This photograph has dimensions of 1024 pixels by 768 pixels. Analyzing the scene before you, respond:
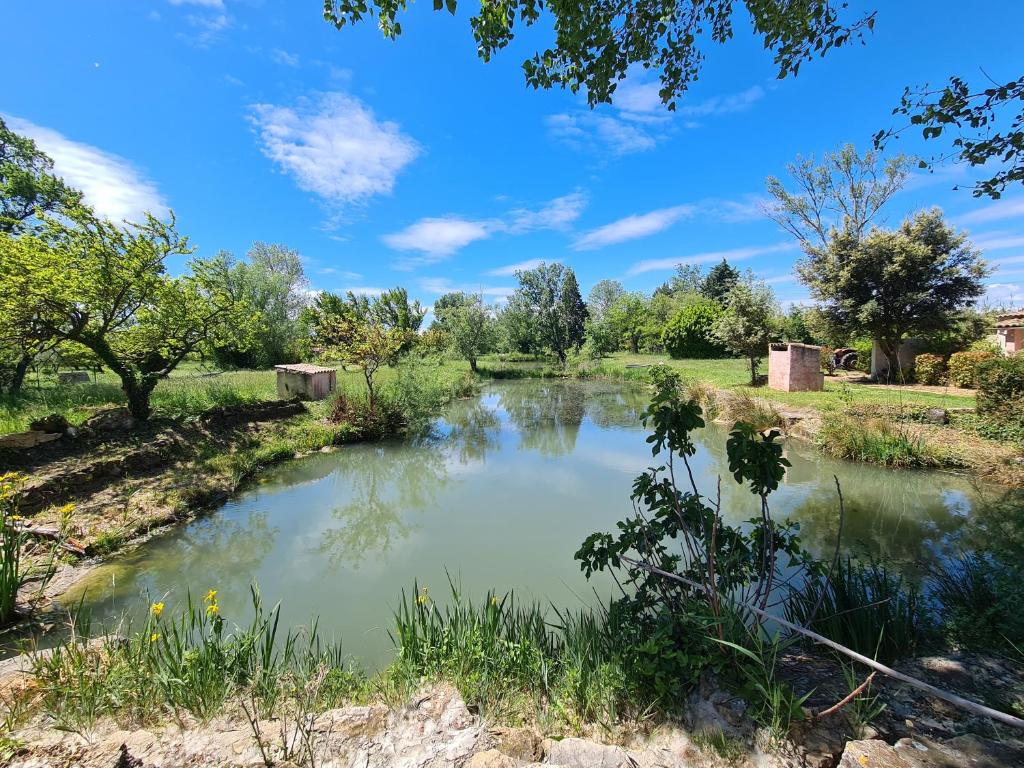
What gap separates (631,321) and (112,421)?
133ft

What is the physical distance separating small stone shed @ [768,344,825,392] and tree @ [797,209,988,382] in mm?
2156

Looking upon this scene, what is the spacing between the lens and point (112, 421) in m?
8.34

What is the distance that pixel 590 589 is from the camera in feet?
15.0

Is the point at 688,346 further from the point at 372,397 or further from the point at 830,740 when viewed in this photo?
the point at 830,740

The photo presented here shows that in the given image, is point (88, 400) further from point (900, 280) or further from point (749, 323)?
point (900, 280)

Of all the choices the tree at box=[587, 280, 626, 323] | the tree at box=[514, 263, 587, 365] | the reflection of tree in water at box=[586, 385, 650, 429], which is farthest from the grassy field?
the tree at box=[587, 280, 626, 323]

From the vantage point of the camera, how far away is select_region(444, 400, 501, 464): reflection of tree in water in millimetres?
10914

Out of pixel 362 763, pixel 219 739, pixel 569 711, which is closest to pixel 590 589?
pixel 569 711

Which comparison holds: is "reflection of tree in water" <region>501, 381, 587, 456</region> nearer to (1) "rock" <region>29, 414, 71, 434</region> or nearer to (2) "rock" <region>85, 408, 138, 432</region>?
(2) "rock" <region>85, 408, 138, 432</region>

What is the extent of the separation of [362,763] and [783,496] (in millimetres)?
7495

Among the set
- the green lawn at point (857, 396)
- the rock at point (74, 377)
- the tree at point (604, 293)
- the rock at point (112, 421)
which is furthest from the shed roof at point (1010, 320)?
the tree at point (604, 293)

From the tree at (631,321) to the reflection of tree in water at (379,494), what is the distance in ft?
108

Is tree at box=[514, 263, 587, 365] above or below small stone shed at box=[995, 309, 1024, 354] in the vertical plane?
above

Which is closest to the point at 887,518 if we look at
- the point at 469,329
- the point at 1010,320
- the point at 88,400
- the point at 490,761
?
the point at 490,761
